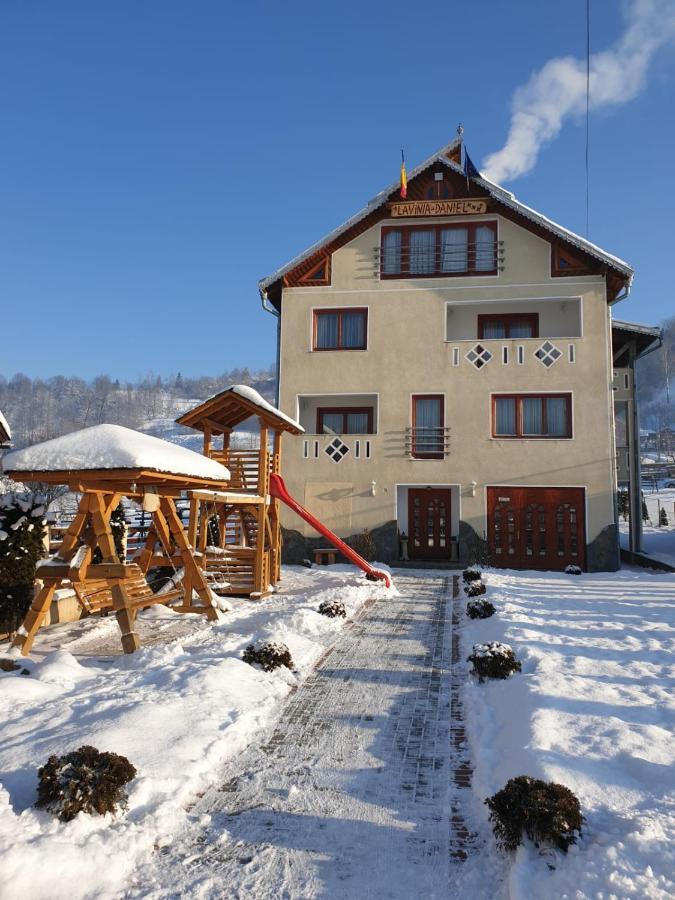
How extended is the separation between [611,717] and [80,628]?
31.2ft

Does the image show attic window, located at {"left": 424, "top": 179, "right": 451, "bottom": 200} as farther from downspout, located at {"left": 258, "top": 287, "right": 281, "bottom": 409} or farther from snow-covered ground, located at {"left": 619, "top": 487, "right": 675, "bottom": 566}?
snow-covered ground, located at {"left": 619, "top": 487, "right": 675, "bottom": 566}

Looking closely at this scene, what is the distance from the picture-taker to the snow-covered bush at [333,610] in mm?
11938

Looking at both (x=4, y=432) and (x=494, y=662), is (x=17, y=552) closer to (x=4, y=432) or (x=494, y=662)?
(x=4, y=432)

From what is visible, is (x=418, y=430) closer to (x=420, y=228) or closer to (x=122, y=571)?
(x=420, y=228)

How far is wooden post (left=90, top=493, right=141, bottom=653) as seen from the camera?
914cm

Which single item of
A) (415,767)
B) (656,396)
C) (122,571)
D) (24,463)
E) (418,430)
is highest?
(656,396)

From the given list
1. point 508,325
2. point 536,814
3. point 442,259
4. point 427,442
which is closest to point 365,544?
point 427,442

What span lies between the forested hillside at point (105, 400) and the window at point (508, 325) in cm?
9981

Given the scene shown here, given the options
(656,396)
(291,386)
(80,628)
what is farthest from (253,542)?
(656,396)

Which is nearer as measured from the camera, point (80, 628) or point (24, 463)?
point (24, 463)

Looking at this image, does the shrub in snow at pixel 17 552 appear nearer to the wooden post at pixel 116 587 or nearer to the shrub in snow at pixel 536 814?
the wooden post at pixel 116 587

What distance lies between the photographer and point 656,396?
14238 cm

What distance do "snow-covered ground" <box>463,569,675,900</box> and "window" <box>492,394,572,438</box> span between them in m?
10.1

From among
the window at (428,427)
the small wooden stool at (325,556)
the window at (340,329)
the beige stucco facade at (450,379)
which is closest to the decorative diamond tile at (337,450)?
the beige stucco facade at (450,379)
